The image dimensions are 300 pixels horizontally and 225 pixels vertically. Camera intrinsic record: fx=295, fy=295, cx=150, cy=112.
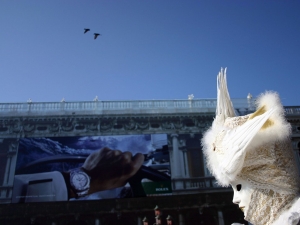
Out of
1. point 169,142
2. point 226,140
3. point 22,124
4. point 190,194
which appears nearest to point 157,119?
point 169,142

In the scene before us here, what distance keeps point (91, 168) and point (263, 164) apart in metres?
14.4

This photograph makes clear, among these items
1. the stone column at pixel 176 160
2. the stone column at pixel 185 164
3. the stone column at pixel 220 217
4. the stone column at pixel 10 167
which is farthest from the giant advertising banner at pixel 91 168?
the stone column at pixel 220 217

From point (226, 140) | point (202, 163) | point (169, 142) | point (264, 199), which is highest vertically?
point (169, 142)

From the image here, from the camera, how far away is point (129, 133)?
54.2 feet

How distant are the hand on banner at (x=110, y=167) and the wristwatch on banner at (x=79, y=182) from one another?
20 cm

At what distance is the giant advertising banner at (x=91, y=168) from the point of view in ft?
48.3

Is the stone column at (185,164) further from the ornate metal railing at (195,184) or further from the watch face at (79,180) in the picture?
the watch face at (79,180)

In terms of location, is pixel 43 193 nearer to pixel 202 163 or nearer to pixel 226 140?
pixel 202 163

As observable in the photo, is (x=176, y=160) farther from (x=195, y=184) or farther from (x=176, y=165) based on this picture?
(x=195, y=184)

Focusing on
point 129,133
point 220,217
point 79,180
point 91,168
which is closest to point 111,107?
point 129,133

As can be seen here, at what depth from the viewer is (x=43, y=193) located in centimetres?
1449

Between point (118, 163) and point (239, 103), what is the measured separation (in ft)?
27.2

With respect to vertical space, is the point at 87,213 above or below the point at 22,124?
below

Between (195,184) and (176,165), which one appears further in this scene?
(176,165)
